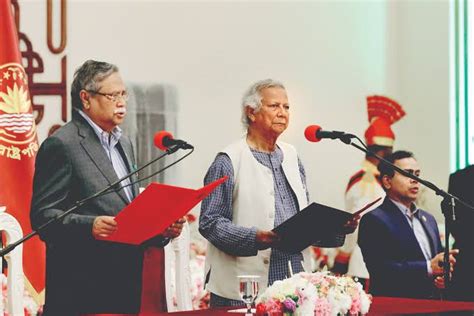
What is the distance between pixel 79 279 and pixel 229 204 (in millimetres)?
808

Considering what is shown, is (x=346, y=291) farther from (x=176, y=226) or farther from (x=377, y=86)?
(x=377, y=86)

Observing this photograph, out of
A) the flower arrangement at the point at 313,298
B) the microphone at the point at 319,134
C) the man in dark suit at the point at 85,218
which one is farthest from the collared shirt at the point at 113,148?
the flower arrangement at the point at 313,298

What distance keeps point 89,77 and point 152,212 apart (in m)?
0.64

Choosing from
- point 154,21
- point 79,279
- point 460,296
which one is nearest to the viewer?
point 79,279

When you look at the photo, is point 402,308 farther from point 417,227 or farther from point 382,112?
point 382,112

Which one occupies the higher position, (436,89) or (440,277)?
(436,89)

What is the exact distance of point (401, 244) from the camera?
429 centimetres

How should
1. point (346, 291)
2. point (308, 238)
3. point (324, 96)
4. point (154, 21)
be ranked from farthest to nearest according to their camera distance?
point (324, 96) < point (154, 21) < point (308, 238) < point (346, 291)

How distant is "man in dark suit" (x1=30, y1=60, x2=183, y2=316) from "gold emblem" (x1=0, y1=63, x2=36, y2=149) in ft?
4.93

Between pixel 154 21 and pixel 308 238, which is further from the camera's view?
pixel 154 21

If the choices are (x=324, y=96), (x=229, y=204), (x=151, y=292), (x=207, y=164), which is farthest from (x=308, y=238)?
(x=324, y=96)

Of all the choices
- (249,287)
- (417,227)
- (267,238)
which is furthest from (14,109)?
(249,287)

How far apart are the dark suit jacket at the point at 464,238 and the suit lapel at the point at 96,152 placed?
1489mm

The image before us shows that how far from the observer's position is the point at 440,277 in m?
4.14
